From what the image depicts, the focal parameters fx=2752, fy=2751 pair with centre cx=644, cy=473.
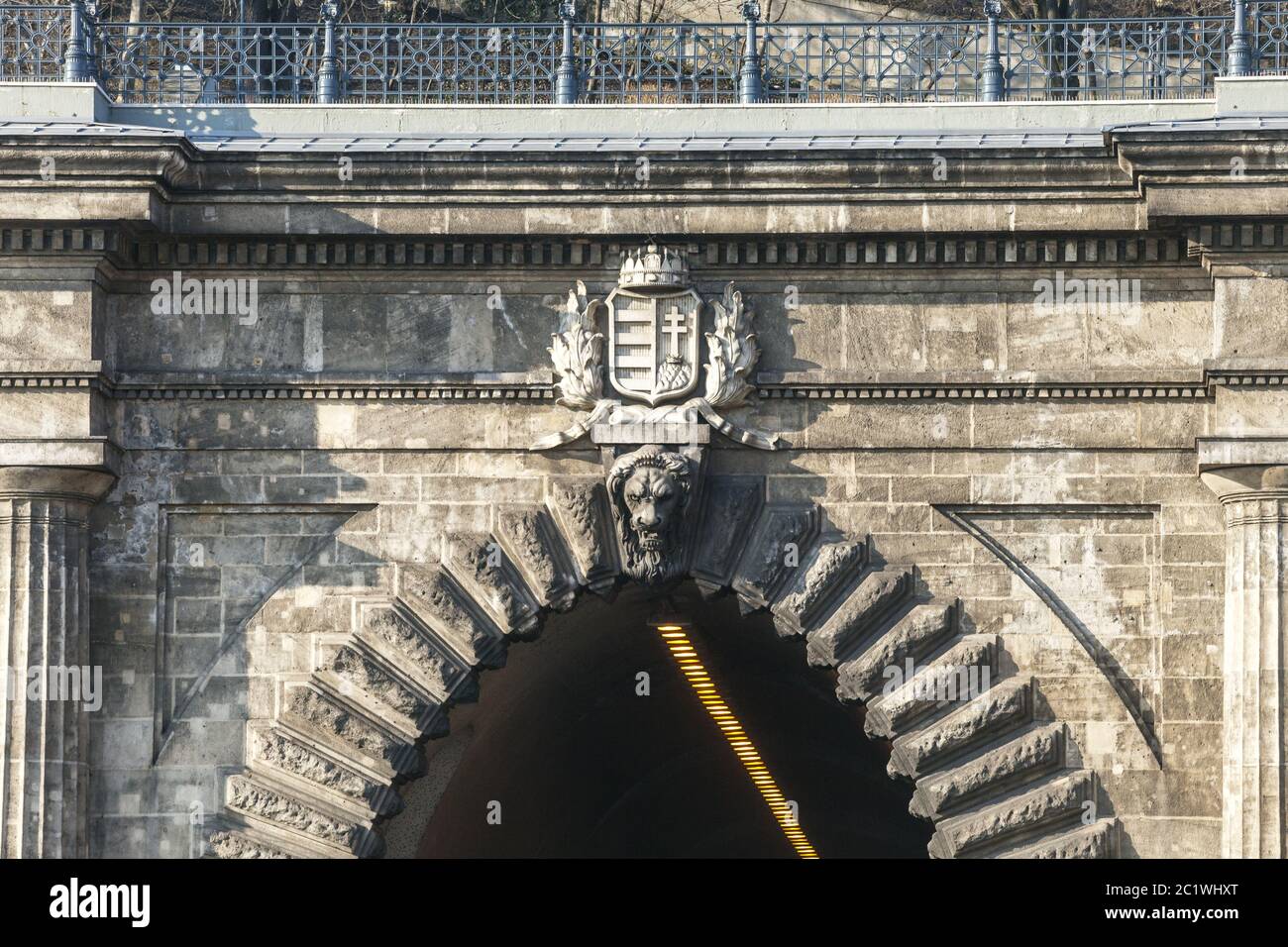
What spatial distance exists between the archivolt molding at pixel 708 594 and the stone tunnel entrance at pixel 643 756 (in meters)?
0.76

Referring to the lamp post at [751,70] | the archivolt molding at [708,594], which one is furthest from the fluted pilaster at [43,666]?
the lamp post at [751,70]

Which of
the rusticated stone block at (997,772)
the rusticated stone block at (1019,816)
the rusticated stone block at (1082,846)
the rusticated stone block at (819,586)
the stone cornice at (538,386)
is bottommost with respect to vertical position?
the rusticated stone block at (1082,846)

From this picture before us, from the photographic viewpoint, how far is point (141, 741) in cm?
1692

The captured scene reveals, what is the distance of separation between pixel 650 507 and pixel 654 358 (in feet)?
3.23

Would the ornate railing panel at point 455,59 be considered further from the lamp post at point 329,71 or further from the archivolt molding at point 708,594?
the archivolt molding at point 708,594

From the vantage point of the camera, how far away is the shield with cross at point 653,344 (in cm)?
1688

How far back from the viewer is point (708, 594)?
55.6ft

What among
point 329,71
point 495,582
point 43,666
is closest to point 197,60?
point 329,71

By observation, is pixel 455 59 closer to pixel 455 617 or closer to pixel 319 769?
pixel 455 617

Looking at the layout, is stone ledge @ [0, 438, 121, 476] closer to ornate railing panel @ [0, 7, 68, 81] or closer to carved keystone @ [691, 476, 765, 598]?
ornate railing panel @ [0, 7, 68, 81]
